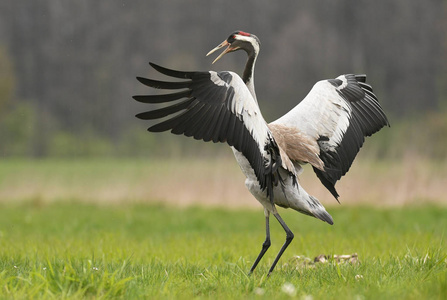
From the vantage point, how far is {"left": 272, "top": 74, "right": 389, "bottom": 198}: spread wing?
6062mm

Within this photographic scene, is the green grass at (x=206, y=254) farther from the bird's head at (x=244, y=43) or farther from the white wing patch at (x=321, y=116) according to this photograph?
the bird's head at (x=244, y=43)

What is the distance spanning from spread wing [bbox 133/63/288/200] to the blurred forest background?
32521 mm

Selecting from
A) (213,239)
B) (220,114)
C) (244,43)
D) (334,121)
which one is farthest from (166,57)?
(220,114)

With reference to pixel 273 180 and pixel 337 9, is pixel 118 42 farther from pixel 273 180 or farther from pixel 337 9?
pixel 273 180

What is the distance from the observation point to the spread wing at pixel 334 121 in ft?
19.9

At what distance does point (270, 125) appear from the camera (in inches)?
230

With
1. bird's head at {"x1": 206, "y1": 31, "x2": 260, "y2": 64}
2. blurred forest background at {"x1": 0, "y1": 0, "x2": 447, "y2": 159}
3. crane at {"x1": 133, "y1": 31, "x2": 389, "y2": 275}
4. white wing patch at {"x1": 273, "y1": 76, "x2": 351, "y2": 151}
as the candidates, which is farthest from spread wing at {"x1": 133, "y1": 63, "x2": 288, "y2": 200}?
blurred forest background at {"x1": 0, "y1": 0, "x2": 447, "y2": 159}

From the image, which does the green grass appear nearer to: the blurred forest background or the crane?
the crane

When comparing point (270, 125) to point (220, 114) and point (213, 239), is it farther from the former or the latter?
point (213, 239)

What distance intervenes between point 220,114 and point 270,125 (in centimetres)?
86

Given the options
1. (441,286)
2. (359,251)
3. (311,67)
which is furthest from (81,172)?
(441,286)

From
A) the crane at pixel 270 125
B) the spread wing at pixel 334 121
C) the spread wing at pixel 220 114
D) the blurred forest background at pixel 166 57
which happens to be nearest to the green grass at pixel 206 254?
the crane at pixel 270 125

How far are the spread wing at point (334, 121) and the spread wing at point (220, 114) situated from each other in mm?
843

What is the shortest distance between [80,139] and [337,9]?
21342 mm
